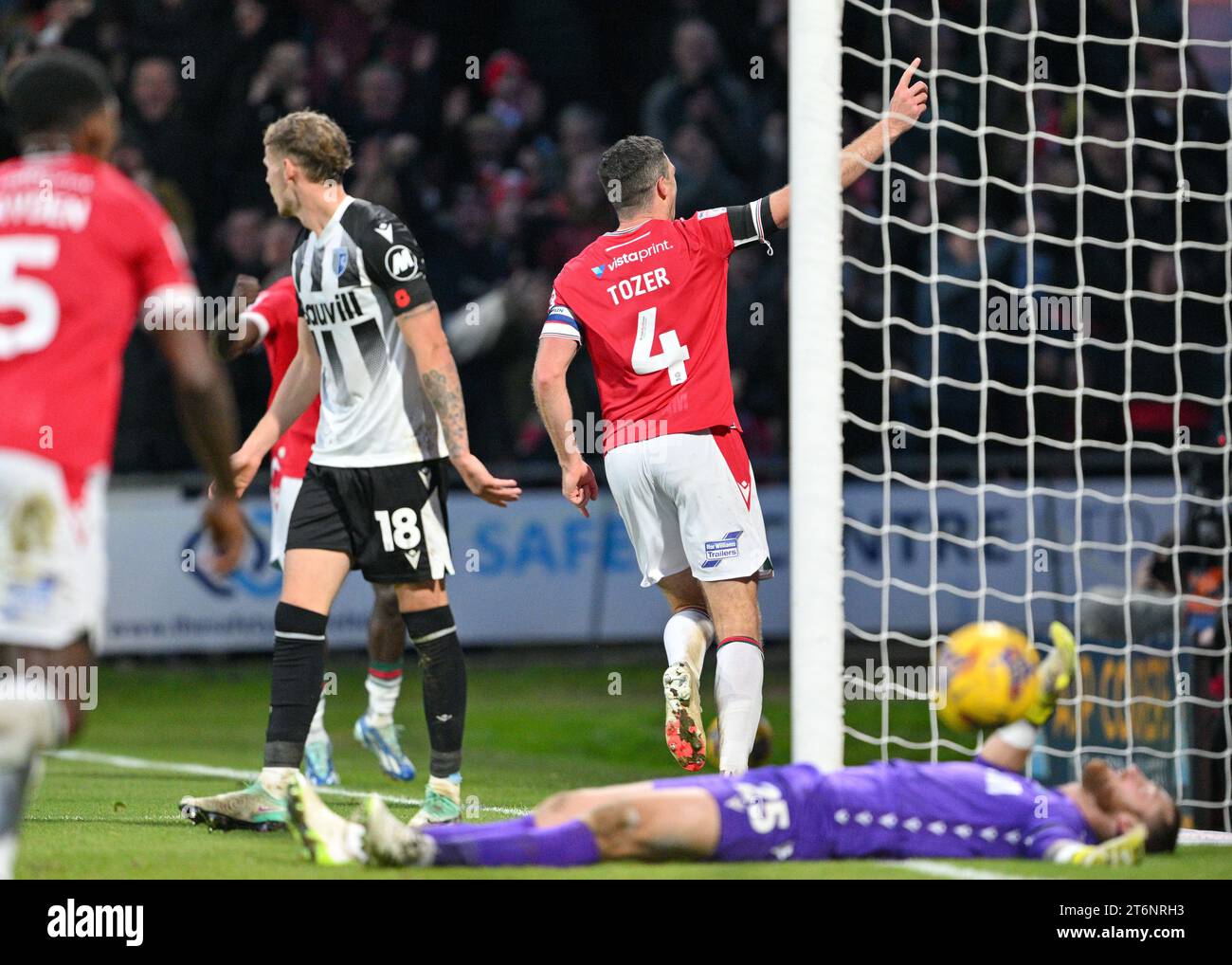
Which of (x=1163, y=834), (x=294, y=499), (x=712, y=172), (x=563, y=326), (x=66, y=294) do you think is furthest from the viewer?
(x=712, y=172)

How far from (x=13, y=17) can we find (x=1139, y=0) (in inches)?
373

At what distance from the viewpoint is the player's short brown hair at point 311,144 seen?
565cm

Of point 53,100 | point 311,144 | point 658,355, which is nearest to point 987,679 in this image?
point 658,355

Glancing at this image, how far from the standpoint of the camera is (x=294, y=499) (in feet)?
22.9

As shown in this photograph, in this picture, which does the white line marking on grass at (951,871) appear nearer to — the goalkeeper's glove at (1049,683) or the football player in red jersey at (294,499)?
the goalkeeper's glove at (1049,683)

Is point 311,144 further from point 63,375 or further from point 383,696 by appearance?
point 383,696

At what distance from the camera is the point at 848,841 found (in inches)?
177

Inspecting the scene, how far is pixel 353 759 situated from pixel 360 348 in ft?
11.3

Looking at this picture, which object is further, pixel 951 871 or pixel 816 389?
pixel 816 389

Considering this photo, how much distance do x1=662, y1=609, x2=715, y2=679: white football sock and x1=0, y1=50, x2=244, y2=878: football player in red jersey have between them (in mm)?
2428

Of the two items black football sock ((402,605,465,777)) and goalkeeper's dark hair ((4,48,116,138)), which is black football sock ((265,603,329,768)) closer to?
black football sock ((402,605,465,777))

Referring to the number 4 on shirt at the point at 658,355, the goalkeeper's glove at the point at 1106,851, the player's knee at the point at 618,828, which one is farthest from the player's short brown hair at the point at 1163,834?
Result: the number 4 on shirt at the point at 658,355

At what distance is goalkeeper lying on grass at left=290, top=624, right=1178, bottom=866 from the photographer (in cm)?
431

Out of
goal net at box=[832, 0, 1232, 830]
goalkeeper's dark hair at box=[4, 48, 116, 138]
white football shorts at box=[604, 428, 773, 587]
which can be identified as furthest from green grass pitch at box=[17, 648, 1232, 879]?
goalkeeper's dark hair at box=[4, 48, 116, 138]
